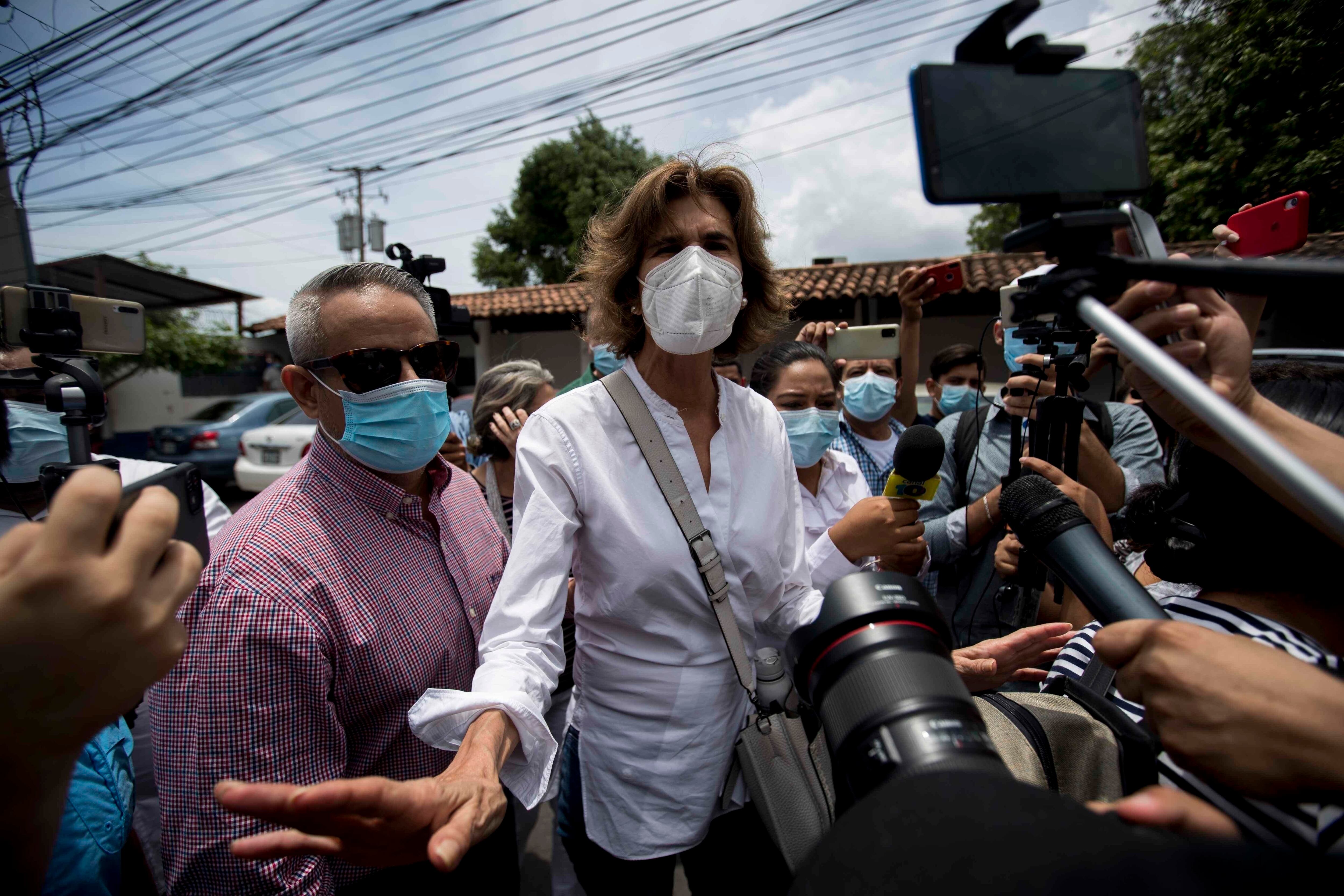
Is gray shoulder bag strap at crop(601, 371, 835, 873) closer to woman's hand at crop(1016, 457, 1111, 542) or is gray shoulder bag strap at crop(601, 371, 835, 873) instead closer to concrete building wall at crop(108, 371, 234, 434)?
woman's hand at crop(1016, 457, 1111, 542)

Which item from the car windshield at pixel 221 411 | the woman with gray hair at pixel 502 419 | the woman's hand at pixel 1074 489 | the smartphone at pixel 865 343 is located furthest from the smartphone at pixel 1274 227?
the car windshield at pixel 221 411

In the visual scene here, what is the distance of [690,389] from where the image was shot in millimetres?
1749

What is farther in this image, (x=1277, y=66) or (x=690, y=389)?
(x=1277, y=66)

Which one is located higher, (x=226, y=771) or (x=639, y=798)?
(x=226, y=771)

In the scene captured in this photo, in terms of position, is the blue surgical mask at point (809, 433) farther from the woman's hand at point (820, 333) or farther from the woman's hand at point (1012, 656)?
the woman's hand at point (1012, 656)

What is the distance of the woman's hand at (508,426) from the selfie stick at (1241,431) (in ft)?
8.18

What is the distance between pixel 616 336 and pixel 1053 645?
4.40 feet

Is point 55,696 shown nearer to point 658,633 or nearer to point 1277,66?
point 658,633

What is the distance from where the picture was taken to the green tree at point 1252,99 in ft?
9.39

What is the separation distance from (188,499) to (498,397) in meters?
2.32

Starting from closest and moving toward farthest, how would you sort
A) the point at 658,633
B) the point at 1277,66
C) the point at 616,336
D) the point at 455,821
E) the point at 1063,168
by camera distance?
the point at 1063,168
the point at 455,821
the point at 658,633
the point at 616,336
the point at 1277,66

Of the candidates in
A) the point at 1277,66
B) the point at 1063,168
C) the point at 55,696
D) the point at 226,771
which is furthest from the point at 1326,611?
the point at 1277,66

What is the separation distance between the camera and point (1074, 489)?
1794 millimetres

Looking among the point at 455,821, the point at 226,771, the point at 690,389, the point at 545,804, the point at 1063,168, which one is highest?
the point at 1063,168
